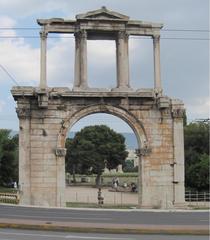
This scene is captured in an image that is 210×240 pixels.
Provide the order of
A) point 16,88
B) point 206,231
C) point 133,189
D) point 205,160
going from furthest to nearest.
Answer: point 133,189 → point 205,160 → point 16,88 → point 206,231

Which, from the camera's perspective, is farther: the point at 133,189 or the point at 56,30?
the point at 133,189

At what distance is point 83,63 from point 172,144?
726cm

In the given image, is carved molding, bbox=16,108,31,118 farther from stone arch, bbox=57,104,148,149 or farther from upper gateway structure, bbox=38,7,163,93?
stone arch, bbox=57,104,148,149

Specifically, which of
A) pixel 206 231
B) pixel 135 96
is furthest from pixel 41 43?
pixel 206 231

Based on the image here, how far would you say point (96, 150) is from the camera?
83.6 meters

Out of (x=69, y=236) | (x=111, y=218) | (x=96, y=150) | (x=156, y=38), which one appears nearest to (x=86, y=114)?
(x=156, y=38)

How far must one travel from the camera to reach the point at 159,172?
107 feet

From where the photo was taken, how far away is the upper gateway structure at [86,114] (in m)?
32.0

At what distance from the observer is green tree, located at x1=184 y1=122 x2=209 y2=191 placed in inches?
1844

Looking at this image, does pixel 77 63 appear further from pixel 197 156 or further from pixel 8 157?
pixel 8 157

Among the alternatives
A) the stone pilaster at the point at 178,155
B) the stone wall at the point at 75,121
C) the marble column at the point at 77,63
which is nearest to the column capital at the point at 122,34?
the marble column at the point at 77,63

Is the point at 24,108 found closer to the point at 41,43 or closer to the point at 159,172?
the point at 41,43

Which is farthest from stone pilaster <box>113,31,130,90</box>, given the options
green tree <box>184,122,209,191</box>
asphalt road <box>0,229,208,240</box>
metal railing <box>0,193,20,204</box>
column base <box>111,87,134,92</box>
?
asphalt road <box>0,229,208,240</box>

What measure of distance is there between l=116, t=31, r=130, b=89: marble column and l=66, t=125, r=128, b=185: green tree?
158 feet
